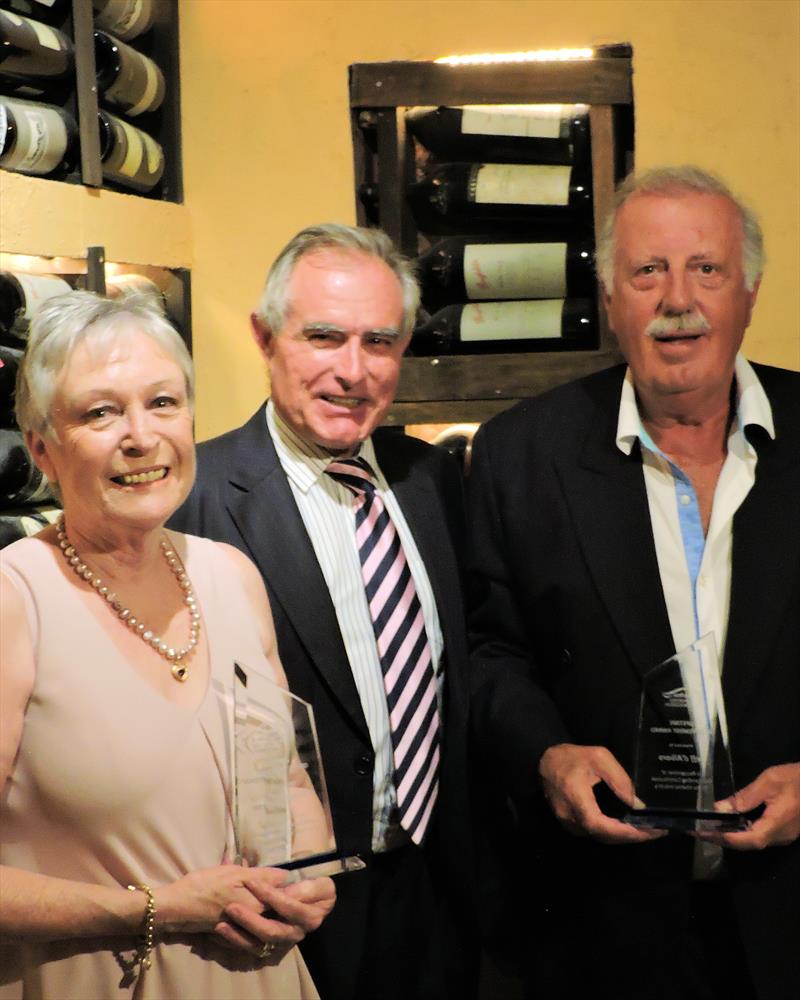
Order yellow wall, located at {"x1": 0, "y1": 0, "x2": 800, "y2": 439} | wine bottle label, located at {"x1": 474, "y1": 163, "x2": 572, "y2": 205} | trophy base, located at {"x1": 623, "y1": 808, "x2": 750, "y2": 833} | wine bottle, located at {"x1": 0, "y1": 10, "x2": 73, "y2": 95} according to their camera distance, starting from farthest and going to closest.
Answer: yellow wall, located at {"x1": 0, "y1": 0, "x2": 800, "y2": 439} < wine bottle label, located at {"x1": 474, "y1": 163, "x2": 572, "y2": 205} < wine bottle, located at {"x1": 0, "y1": 10, "x2": 73, "y2": 95} < trophy base, located at {"x1": 623, "y1": 808, "x2": 750, "y2": 833}

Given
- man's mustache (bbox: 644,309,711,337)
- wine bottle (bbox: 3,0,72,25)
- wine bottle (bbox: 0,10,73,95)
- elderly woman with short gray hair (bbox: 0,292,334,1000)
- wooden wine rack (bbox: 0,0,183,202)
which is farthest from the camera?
wooden wine rack (bbox: 0,0,183,202)

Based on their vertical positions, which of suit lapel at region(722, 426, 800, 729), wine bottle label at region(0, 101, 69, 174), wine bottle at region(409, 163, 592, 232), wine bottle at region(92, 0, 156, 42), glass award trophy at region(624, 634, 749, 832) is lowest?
glass award trophy at region(624, 634, 749, 832)

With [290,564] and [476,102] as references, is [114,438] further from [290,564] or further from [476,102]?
[476,102]

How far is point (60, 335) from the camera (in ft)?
5.11

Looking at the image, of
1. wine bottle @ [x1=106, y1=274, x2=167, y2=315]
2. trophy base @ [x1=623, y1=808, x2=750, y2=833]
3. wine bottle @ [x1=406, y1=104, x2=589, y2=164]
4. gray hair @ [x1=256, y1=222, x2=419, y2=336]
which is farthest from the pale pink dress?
wine bottle @ [x1=406, y1=104, x2=589, y2=164]

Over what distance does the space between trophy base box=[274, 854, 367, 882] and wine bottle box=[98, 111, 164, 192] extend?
2.06 meters

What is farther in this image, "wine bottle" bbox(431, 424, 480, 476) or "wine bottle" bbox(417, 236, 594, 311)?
"wine bottle" bbox(431, 424, 480, 476)

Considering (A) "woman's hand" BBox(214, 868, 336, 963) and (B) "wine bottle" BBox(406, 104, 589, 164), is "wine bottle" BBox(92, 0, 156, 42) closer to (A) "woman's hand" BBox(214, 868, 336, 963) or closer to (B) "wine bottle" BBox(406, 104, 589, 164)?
(B) "wine bottle" BBox(406, 104, 589, 164)

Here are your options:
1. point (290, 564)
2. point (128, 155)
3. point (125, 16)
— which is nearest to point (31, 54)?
point (128, 155)

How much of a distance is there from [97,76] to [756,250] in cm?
172

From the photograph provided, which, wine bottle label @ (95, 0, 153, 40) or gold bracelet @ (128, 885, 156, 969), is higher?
wine bottle label @ (95, 0, 153, 40)

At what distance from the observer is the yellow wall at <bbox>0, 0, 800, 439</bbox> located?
3262mm

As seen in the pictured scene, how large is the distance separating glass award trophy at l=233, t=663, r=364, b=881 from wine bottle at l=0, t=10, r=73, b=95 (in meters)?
1.68

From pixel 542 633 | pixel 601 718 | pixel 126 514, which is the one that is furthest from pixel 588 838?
pixel 126 514
